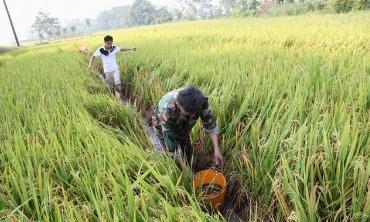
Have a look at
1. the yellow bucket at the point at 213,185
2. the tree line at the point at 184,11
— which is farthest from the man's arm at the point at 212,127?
the tree line at the point at 184,11

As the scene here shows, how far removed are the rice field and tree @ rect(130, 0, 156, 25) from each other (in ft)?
253

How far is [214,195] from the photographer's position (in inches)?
81.1

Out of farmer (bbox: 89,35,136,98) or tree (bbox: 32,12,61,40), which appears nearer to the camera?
farmer (bbox: 89,35,136,98)

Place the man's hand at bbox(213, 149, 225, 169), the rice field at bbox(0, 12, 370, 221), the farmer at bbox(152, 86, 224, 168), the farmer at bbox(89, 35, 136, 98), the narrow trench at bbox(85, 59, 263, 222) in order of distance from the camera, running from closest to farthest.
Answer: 1. the rice field at bbox(0, 12, 370, 221)
2. the farmer at bbox(152, 86, 224, 168)
3. the narrow trench at bbox(85, 59, 263, 222)
4. the man's hand at bbox(213, 149, 225, 169)
5. the farmer at bbox(89, 35, 136, 98)

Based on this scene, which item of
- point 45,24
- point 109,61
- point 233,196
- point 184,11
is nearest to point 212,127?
point 233,196

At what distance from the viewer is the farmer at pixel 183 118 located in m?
2.09

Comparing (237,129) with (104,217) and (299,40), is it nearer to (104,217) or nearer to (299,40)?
(104,217)

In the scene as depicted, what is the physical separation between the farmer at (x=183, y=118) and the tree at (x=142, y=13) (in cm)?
7821

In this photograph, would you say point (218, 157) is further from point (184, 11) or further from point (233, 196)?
point (184, 11)

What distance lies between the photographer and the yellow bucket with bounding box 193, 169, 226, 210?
211 centimetres

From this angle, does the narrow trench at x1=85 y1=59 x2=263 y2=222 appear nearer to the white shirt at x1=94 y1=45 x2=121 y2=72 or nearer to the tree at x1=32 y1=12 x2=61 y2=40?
the white shirt at x1=94 y1=45 x2=121 y2=72

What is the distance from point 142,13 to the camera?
80750mm

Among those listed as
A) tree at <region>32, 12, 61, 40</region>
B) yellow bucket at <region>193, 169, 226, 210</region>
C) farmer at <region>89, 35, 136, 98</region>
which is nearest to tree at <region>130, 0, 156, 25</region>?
tree at <region>32, 12, 61, 40</region>

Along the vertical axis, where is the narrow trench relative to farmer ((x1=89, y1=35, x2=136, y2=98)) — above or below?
below
